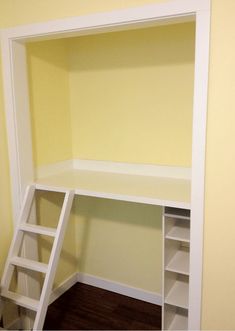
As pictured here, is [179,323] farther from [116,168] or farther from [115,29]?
[115,29]

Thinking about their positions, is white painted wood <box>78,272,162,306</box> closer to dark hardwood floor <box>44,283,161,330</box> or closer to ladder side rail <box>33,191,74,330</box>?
dark hardwood floor <box>44,283,161,330</box>

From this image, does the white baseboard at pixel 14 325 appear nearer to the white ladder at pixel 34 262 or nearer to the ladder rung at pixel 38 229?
the white ladder at pixel 34 262

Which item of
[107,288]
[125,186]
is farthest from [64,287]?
[125,186]

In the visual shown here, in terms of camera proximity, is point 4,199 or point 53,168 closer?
point 4,199

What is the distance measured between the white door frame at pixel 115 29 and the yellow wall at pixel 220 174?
0.04 m

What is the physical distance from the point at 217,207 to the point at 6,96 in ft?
5.26

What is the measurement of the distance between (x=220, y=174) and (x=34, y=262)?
1.42 m

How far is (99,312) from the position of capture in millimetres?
2561

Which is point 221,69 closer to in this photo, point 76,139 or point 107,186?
point 107,186

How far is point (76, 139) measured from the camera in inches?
113

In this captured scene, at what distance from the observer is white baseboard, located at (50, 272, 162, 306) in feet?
8.73

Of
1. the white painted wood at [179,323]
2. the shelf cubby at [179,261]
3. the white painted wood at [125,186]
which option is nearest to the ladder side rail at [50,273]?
the white painted wood at [125,186]

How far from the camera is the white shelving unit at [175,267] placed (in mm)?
1987

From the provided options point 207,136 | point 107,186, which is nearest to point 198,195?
point 207,136
